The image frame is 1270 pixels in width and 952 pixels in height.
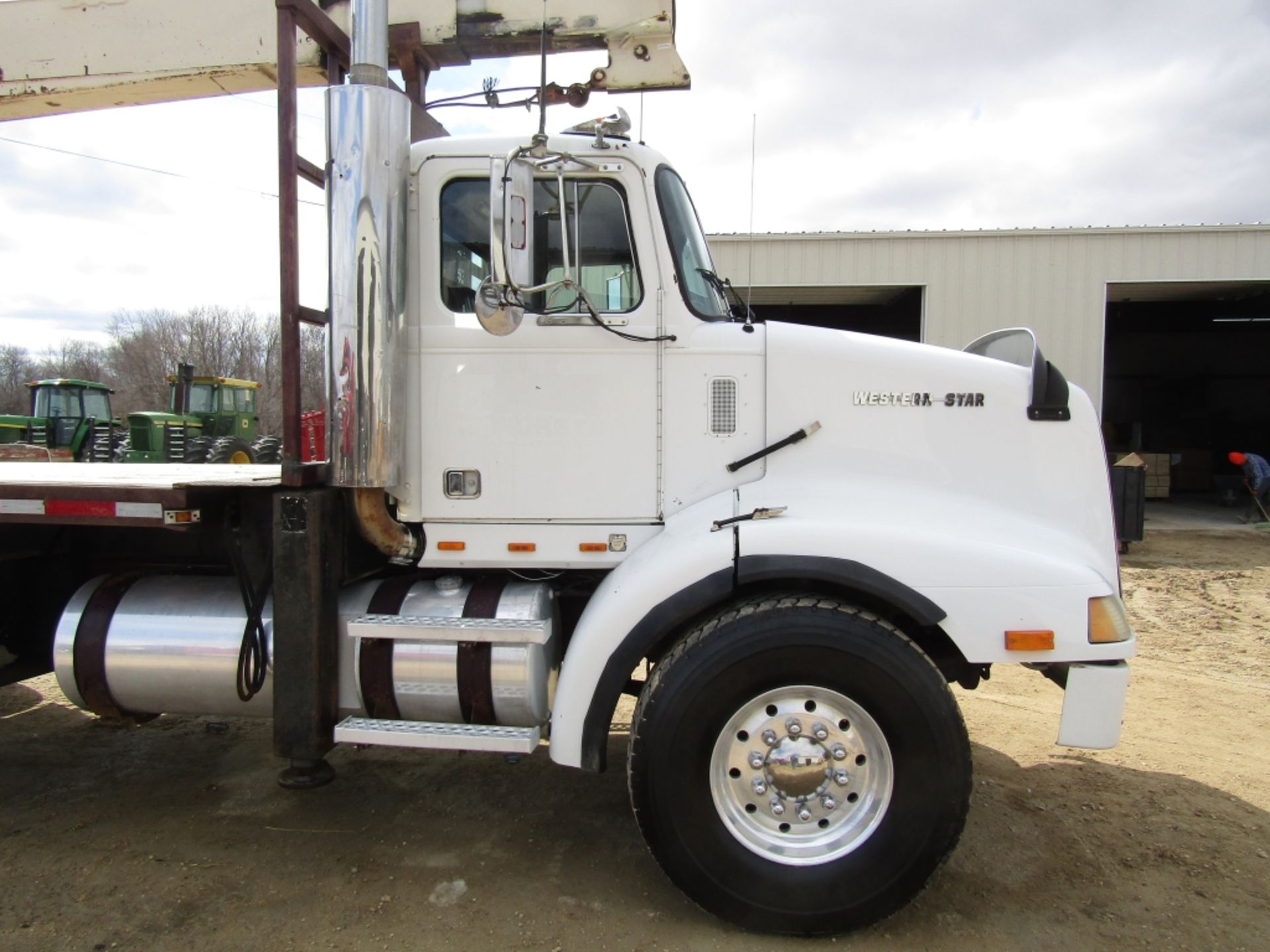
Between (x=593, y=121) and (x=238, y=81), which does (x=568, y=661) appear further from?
(x=238, y=81)

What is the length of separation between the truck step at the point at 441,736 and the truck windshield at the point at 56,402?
19.0m

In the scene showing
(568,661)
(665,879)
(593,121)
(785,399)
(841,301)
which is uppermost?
(841,301)

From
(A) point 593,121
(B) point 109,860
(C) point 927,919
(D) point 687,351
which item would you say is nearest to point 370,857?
(B) point 109,860

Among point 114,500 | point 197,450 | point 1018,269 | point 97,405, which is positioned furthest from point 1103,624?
point 97,405

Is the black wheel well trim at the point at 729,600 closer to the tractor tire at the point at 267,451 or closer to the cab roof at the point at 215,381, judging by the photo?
the tractor tire at the point at 267,451

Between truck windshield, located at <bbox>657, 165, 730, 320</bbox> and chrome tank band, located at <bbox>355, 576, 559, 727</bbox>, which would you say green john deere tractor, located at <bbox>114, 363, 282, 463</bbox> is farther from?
truck windshield, located at <bbox>657, 165, 730, 320</bbox>

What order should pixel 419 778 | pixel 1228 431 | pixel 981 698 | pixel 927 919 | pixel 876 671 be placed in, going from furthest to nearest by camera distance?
pixel 1228 431 < pixel 981 698 < pixel 419 778 < pixel 927 919 < pixel 876 671

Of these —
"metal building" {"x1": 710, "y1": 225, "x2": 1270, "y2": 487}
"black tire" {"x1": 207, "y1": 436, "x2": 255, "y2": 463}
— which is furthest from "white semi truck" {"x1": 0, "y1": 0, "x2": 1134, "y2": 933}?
"black tire" {"x1": 207, "y1": 436, "x2": 255, "y2": 463}

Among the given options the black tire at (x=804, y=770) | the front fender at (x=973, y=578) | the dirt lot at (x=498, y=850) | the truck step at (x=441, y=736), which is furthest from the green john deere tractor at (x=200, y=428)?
the front fender at (x=973, y=578)

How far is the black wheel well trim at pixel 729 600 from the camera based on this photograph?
2848mm

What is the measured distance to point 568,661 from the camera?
297 cm

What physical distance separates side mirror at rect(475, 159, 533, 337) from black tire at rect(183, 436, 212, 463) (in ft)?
48.4

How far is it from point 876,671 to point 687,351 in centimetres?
143

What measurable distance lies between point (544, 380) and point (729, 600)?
115 cm
